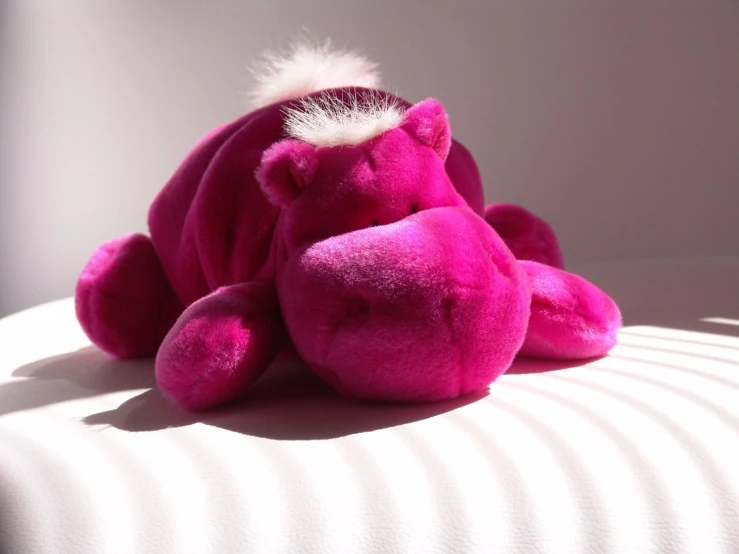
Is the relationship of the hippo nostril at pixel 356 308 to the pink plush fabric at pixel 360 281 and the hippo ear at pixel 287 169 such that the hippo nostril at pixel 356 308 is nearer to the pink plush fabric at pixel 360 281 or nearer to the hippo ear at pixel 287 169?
the pink plush fabric at pixel 360 281

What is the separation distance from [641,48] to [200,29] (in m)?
1.05

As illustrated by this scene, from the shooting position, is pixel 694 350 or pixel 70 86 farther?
pixel 70 86

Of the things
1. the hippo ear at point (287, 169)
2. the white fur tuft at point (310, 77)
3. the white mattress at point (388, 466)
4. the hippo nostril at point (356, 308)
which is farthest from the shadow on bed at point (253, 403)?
the white fur tuft at point (310, 77)

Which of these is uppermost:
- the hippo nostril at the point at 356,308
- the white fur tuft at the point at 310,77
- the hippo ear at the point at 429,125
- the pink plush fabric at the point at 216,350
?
the white fur tuft at the point at 310,77

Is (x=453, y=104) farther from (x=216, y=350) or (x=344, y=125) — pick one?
(x=216, y=350)

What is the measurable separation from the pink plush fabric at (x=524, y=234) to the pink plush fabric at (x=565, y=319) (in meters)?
0.17

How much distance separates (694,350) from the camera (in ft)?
3.57

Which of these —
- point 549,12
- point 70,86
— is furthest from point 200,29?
point 549,12

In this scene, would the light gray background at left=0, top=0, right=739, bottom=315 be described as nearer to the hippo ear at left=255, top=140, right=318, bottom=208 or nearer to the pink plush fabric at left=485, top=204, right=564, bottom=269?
the pink plush fabric at left=485, top=204, right=564, bottom=269

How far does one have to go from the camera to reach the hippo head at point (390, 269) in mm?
827

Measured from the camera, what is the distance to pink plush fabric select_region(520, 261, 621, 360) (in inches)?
40.0

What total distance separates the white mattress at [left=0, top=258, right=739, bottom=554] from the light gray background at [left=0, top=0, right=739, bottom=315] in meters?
1.07

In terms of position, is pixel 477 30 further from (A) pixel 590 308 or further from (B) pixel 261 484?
(B) pixel 261 484

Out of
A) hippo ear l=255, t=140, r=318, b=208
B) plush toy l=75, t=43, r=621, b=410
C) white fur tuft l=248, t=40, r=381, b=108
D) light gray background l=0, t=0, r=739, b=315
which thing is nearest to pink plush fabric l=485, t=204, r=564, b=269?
plush toy l=75, t=43, r=621, b=410
